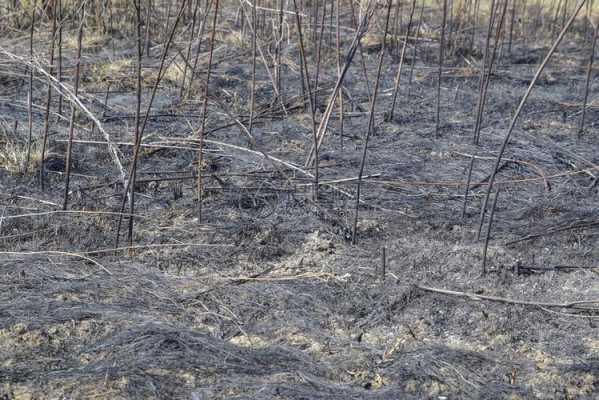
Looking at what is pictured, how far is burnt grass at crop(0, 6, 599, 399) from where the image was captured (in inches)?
86.6

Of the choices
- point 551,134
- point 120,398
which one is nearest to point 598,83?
point 551,134

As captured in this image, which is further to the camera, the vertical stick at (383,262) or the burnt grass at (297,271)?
the vertical stick at (383,262)

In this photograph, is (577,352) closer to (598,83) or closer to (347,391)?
(347,391)

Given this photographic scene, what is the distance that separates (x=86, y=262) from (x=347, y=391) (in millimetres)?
1140

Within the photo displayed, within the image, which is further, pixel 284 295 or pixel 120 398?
pixel 284 295

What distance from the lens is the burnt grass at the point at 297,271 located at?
7.22ft

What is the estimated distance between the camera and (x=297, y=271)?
9.32 ft

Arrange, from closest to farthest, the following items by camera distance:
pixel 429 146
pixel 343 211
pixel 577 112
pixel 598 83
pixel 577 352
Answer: pixel 577 352, pixel 343 211, pixel 429 146, pixel 577 112, pixel 598 83

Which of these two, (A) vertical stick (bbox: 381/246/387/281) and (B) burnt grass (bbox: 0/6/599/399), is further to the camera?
(A) vertical stick (bbox: 381/246/387/281)

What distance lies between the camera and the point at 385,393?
2.13 metres

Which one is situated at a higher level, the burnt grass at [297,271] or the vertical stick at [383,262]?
the vertical stick at [383,262]

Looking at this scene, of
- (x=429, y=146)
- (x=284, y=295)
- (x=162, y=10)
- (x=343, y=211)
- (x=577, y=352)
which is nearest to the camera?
(x=577, y=352)

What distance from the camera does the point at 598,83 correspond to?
236 inches

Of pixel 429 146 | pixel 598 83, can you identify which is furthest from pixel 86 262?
pixel 598 83
